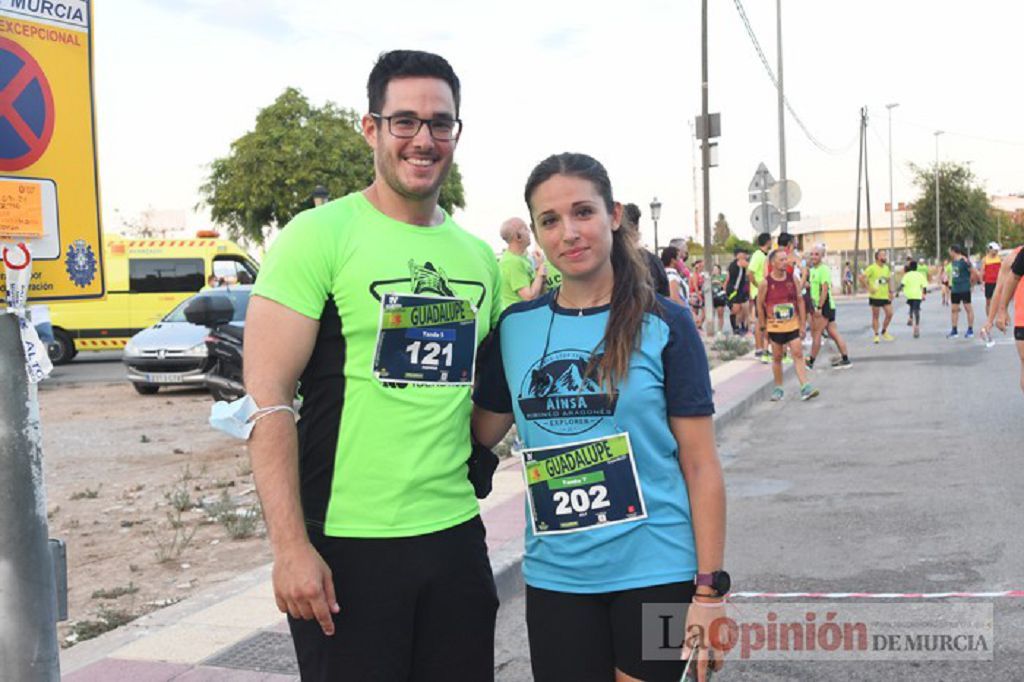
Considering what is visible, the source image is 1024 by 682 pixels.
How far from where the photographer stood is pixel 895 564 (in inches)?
220

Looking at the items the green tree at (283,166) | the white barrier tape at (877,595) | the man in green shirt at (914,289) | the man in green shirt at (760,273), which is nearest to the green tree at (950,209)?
the green tree at (283,166)

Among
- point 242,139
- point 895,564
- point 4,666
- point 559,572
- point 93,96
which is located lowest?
point 895,564

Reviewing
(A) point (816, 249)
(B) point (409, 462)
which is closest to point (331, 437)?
(B) point (409, 462)

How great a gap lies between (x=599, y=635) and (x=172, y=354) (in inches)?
538

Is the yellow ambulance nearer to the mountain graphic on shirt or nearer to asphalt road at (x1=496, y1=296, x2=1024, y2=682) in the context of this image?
asphalt road at (x1=496, y1=296, x2=1024, y2=682)

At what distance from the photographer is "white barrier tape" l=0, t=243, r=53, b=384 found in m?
3.09

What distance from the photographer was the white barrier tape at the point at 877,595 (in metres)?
4.94

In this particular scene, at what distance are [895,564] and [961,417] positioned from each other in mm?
5779

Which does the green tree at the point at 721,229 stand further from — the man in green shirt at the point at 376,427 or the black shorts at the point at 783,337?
the man in green shirt at the point at 376,427

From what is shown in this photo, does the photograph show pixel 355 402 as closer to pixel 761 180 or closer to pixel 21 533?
pixel 21 533

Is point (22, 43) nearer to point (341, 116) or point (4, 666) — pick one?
point (4, 666)

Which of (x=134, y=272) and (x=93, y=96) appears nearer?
(x=93, y=96)

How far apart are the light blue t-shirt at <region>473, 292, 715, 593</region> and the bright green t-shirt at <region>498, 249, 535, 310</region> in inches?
244

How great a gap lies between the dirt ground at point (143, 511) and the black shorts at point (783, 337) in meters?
6.19
